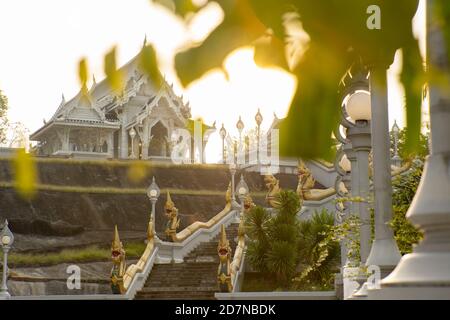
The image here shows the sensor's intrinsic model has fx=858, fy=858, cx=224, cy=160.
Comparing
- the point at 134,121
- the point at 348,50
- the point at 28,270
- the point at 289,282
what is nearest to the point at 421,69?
the point at 348,50

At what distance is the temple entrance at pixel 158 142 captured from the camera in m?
39.8

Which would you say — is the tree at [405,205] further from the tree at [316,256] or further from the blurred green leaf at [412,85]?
the tree at [316,256]

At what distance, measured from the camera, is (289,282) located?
746 inches

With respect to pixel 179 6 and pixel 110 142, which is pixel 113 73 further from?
pixel 110 142

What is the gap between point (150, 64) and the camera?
4.14 ft

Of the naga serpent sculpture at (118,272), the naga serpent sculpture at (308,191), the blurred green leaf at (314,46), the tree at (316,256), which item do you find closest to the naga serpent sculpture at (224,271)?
the tree at (316,256)

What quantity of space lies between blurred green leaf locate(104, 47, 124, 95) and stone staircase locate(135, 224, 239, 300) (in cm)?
1704

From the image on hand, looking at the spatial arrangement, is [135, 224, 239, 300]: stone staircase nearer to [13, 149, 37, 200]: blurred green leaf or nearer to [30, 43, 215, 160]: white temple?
[30, 43, 215, 160]: white temple

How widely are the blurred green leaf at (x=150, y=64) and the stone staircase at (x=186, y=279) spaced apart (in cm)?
1706

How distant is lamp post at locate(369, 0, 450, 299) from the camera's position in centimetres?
308

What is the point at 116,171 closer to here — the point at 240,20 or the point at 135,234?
the point at 135,234

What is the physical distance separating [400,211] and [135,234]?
2323 centimetres

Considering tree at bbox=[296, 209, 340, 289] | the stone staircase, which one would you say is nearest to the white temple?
the stone staircase
